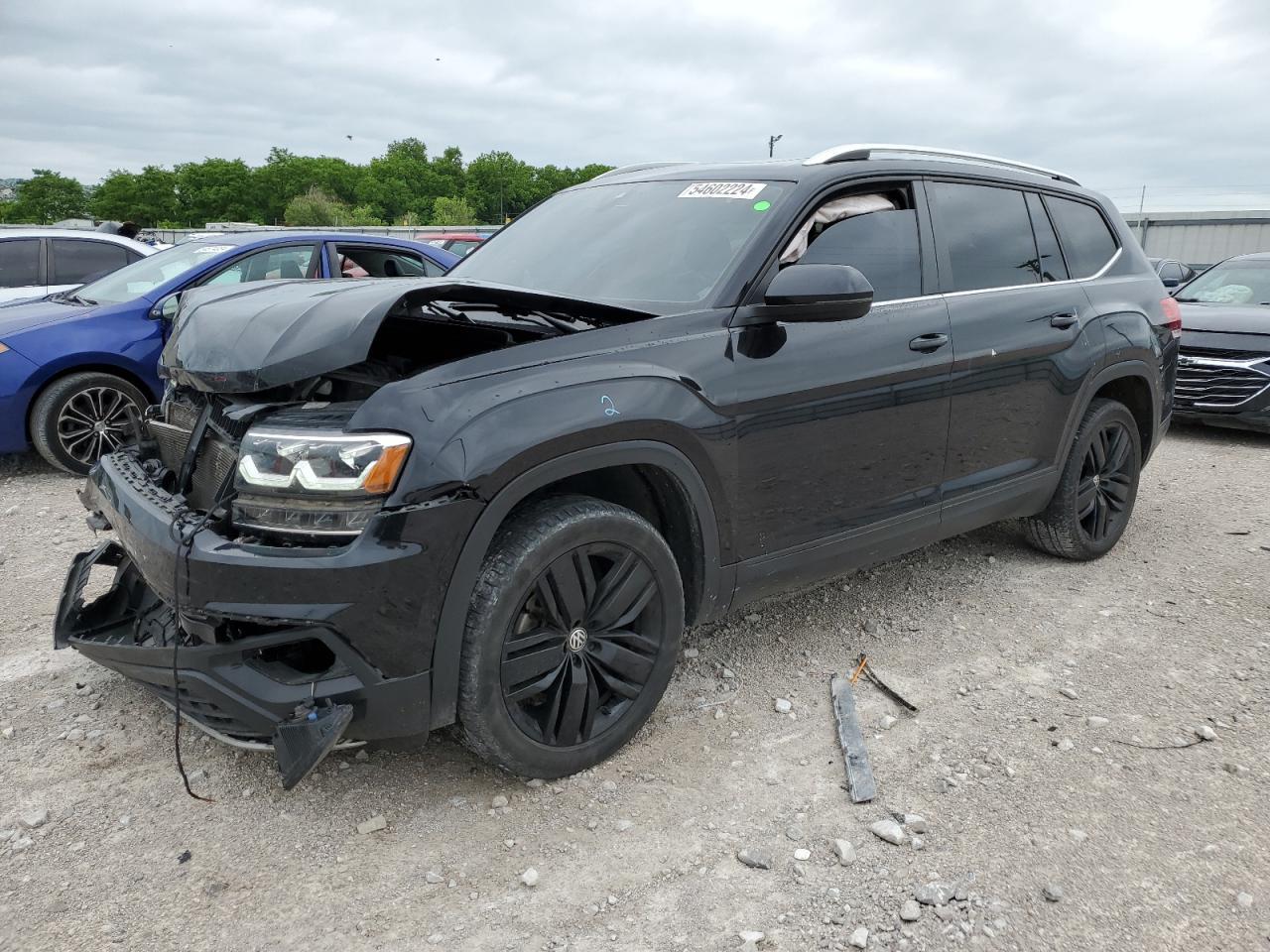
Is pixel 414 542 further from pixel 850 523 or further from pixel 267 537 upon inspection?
pixel 850 523

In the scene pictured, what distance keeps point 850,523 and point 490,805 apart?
5.12 ft

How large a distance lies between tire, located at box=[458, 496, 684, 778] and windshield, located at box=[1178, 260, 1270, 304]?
325 inches

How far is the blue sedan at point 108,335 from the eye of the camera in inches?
238

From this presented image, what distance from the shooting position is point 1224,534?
5.36 meters

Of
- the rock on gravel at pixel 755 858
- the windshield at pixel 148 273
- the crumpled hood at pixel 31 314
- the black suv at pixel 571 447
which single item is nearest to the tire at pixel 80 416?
the crumpled hood at pixel 31 314

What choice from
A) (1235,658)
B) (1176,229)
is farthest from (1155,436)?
(1176,229)

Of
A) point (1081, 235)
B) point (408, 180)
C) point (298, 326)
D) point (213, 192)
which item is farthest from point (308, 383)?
point (408, 180)

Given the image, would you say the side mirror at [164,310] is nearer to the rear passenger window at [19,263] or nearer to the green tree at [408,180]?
the rear passenger window at [19,263]

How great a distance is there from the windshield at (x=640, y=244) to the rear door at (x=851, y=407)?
27 centimetres

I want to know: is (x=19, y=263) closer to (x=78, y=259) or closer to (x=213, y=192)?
(x=78, y=259)

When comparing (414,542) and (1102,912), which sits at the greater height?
(414,542)

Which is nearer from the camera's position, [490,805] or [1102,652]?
[490,805]

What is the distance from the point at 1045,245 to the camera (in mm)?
4359

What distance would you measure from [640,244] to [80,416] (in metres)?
4.53
